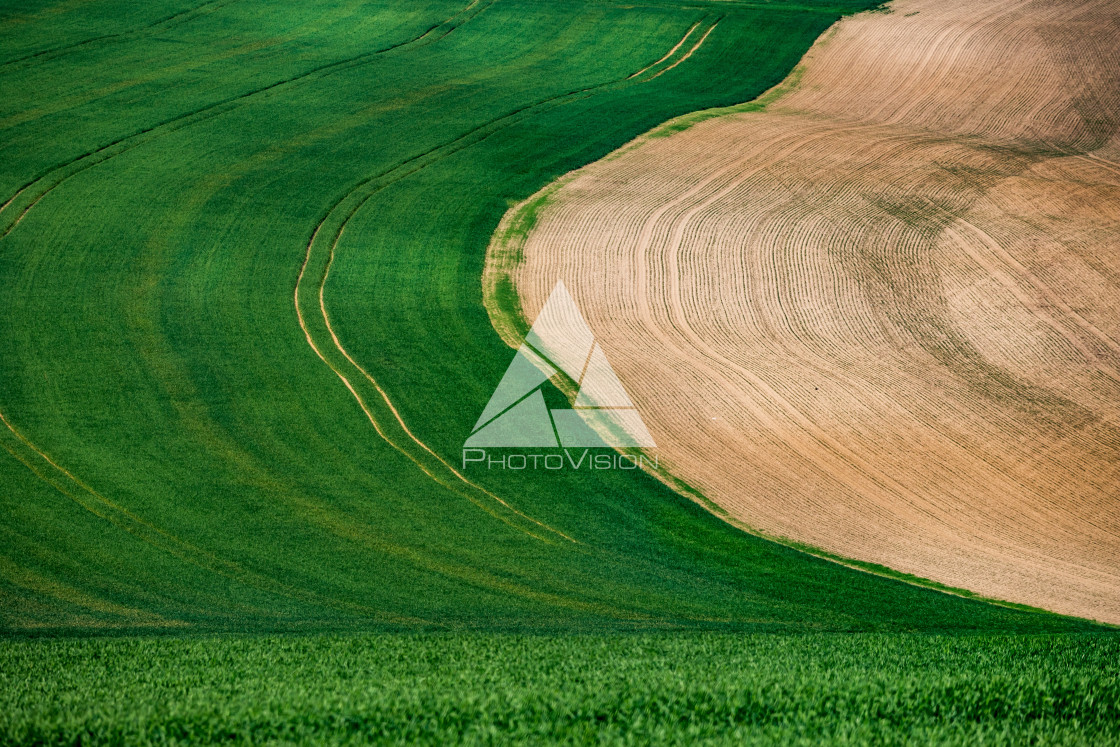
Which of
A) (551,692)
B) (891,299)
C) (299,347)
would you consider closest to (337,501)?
(299,347)

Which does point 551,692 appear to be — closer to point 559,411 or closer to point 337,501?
point 337,501

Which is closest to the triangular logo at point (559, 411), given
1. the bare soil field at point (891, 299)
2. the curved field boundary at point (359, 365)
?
the bare soil field at point (891, 299)

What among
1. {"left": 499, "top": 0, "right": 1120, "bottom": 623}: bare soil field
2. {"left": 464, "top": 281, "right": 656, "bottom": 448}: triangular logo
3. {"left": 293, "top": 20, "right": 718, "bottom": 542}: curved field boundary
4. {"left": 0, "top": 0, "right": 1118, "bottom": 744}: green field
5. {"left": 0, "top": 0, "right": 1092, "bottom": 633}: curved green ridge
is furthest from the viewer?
{"left": 464, "top": 281, "right": 656, "bottom": 448}: triangular logo

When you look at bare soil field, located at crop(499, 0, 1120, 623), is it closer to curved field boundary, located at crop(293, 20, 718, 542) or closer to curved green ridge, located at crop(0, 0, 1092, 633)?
curved green ridge, located at crop(0, 0, 1092, 633)

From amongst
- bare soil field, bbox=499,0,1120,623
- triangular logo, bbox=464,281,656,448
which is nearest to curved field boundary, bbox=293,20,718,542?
triangular logo, bbox=464,281,656,448

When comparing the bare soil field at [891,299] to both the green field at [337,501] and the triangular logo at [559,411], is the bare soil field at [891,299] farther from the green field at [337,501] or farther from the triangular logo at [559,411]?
the green field at [337,501]
